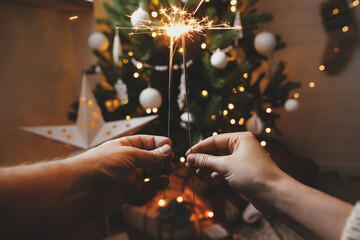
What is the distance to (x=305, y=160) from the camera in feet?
4.76

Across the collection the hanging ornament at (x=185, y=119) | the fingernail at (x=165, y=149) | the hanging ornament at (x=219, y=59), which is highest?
the hanging ornament at (x=219, y=59)

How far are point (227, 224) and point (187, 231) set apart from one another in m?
0.24

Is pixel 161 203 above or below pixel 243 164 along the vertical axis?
below

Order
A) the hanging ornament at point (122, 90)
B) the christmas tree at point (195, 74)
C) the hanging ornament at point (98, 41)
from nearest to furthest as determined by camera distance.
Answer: the christmas tree at point (195, 74)
the hanging ornament at point (122, 90)
the hanging ornament at point (98, 41)

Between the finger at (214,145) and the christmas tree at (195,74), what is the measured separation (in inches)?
6.2

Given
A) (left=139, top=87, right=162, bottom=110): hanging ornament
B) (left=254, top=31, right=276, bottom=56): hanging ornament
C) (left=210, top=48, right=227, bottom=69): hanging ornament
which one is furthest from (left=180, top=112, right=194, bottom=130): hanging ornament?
(left=254, top=31, right=276, bottom=56): hanging ornament

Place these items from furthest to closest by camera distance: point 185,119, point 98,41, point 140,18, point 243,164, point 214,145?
1. point 98,41
2. point 185,119
3. point 140,18
4. point 214,145
5. point 243,164

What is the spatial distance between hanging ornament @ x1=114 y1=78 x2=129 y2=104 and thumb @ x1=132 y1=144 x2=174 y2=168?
502 millimetres

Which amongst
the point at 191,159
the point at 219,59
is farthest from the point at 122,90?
the point at 191,159

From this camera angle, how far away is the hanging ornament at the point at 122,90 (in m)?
1.05

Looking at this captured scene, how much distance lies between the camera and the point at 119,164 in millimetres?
563

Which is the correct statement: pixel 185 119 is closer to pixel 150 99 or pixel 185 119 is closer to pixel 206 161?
pixel 150 99

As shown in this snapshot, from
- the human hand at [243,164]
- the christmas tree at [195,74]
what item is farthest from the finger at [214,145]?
the christmas tree at [195,74]

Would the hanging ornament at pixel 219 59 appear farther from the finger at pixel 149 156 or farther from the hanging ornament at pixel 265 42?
the finger at pixel 149 156
